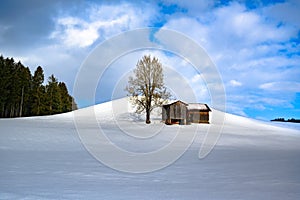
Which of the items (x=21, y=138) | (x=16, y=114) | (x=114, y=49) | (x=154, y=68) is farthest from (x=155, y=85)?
(x=16, y=114)

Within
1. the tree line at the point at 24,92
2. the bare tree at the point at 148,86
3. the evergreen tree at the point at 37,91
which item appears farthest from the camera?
the evergreen tree at the point at 37,91

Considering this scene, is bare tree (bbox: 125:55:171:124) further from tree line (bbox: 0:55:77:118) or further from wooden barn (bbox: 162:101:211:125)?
tree line (bbox: 0:55:77:118)

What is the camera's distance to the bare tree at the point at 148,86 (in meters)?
44.8

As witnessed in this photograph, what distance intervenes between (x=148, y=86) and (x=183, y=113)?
7.75 meters

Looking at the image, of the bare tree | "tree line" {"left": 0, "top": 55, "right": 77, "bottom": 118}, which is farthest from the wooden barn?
"tree line" {"left": 0, "top": 55, "right": 77, "bottom": 118}

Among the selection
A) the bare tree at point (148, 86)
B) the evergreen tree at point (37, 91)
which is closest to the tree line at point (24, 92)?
the evergreen tree at point (37, 91)

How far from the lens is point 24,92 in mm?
65375

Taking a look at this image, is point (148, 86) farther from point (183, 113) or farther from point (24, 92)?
point (24, 92)

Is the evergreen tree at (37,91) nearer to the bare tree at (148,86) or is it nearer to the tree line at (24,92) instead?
the tree line at (24,92)

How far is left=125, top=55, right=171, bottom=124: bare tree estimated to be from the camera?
44750 mm

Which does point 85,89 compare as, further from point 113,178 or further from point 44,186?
point 44,186

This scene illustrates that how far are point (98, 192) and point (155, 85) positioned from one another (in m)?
38.9

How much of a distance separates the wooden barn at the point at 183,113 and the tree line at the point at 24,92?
3545cm

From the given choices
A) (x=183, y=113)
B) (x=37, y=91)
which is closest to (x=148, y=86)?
(x=183, y=113)
